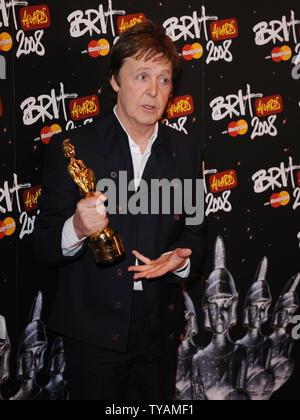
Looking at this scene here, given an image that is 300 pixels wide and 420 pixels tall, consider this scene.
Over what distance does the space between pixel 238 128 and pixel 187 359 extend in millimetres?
1248

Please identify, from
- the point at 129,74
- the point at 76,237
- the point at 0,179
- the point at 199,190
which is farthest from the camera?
the point at 0,179

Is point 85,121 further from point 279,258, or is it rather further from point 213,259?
point 279,258

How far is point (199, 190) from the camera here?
6.33 feet

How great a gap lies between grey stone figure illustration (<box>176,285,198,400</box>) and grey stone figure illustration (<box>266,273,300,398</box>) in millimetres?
443

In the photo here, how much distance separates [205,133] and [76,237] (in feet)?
3.64

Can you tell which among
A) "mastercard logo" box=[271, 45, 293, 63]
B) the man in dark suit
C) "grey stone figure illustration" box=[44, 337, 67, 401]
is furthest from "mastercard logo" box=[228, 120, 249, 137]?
"grey stone figure illustration" box=[44, 337, 67, 401]

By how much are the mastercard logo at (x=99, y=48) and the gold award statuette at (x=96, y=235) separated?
883mm

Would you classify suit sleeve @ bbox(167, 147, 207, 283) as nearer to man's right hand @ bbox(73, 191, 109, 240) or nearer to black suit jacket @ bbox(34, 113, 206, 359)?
black suit jacket @ bbox(34, 113, 206, 359)

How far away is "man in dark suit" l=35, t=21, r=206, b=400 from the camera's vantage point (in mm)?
1731

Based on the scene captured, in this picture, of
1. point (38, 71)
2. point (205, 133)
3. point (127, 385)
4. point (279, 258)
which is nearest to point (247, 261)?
point (279, 258)

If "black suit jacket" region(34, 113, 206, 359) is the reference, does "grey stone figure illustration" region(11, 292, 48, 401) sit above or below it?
below

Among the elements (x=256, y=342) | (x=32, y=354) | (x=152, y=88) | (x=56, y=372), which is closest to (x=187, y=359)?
(x=256, y=342)

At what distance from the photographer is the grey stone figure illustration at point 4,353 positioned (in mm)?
2308

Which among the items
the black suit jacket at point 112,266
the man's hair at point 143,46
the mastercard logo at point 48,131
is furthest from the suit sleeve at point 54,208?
the mastercard logo at point 48,131
